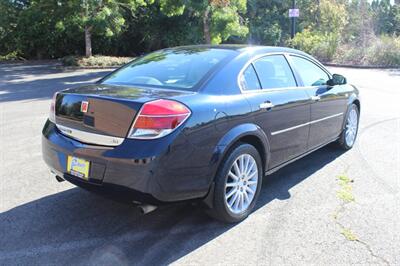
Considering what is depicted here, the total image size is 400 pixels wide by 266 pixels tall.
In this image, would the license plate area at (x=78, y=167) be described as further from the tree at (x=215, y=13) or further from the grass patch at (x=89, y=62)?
the grass patch at (x=89, y=62)

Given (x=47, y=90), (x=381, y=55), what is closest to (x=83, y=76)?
(x=47, y=90)

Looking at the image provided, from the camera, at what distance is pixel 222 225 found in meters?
3.69

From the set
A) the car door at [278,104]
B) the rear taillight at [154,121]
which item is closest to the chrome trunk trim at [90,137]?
the rear taillight at [154,121]

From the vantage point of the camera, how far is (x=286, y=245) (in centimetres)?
334

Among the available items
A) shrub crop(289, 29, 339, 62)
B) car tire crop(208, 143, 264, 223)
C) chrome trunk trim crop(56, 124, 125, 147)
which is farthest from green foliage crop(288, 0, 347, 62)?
chrome trunk trim crop(56, 124, 125, 147)

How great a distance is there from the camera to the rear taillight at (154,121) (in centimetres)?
306

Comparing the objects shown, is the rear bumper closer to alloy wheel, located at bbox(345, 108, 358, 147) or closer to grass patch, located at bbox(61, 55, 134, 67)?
alloy wheel, located at bbox(345, 108, 358, 147)

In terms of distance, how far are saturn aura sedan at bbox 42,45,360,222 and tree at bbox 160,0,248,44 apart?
14.5m

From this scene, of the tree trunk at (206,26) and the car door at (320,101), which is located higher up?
the tree trunk at (206,26)

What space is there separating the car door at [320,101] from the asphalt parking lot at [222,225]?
47 cm

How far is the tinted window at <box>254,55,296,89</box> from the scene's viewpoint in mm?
4168

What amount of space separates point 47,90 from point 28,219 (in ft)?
31.2

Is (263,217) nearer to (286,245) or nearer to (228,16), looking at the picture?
(286,245)

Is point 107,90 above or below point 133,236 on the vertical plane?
above
